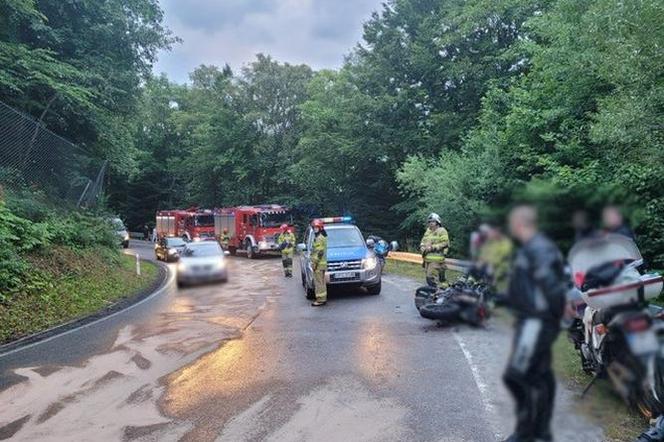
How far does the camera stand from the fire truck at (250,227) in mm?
2529

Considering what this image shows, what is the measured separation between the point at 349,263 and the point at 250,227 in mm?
11756

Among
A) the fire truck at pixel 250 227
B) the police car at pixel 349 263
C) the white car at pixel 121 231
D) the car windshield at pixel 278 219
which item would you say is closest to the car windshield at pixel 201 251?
the fire truck at pixel 250 227

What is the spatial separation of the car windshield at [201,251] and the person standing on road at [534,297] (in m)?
0.74

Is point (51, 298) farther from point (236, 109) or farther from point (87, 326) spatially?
point (236, 109)

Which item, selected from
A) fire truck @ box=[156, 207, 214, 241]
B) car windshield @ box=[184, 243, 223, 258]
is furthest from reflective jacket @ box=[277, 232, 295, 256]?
car windshield @ box=[184, 243, 223, 258]

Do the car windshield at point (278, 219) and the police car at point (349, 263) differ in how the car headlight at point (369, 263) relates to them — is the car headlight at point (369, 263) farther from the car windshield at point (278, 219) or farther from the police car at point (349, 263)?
the car windshield at point (278, 219)

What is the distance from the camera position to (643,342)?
89 cm

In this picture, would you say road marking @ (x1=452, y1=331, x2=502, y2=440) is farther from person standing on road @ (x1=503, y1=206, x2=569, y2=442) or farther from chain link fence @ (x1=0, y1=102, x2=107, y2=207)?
person standing on road @ (x1=503, y1=206, x2=569, y2=442)

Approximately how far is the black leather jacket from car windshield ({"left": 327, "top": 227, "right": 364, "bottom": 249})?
13.4 metres

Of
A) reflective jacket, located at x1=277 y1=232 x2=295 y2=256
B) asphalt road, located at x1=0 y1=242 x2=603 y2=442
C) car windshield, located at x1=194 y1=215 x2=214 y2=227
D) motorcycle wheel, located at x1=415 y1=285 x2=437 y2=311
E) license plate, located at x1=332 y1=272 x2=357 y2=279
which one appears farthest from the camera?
license plate, located at x1=332 y1=272 x2=357 y2=279

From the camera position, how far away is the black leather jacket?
30.4 inches

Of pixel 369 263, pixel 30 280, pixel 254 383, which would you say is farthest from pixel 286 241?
pixel 30 280

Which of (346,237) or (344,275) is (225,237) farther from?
(344,275)

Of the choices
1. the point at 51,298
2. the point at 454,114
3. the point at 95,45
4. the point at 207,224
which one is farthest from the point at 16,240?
the point at 454,114
